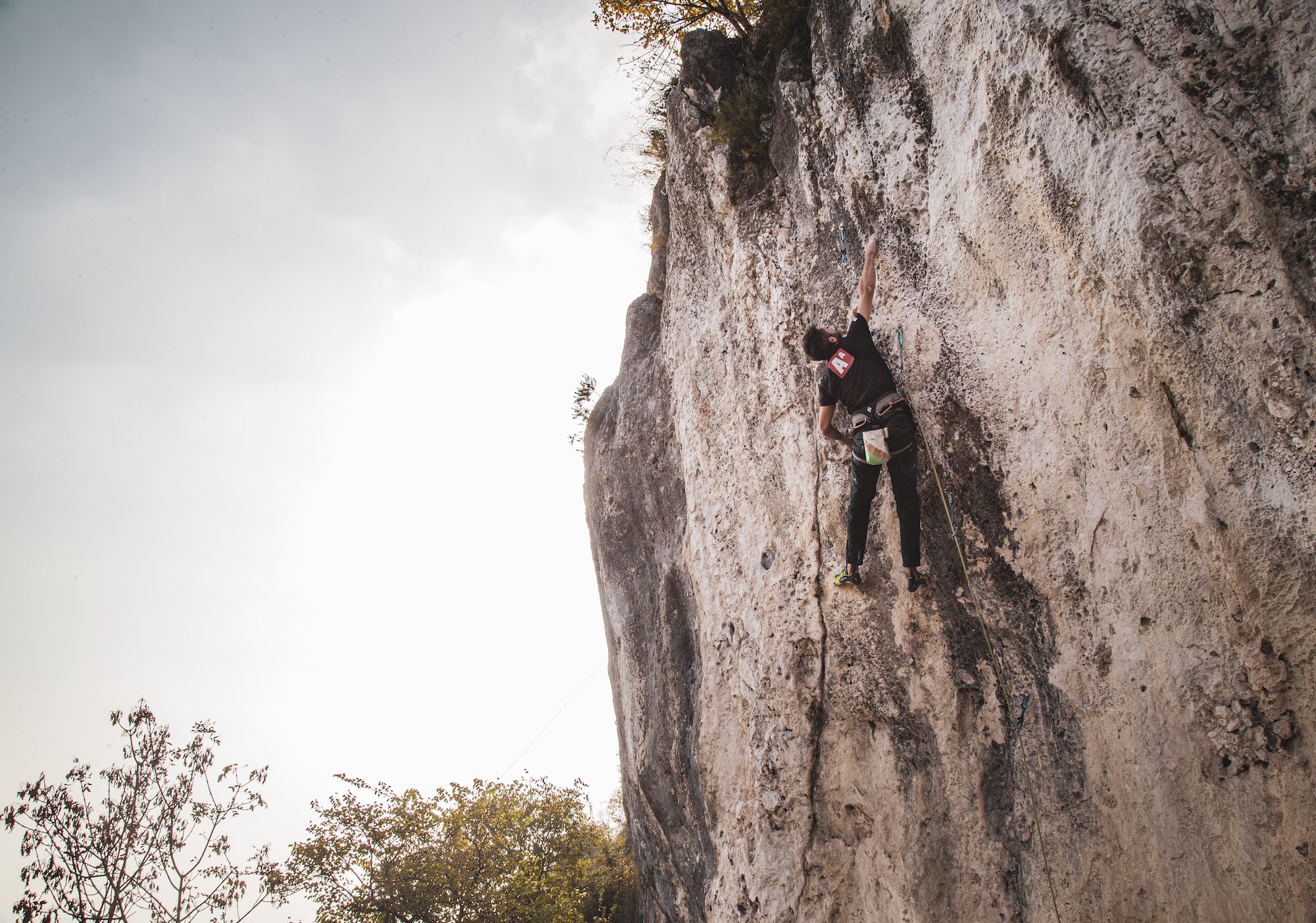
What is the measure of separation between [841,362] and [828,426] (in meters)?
0.60

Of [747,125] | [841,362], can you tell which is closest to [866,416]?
[841,362]

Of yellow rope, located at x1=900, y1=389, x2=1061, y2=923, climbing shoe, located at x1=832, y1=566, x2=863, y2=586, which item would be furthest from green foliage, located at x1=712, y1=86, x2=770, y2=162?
climbing shoe, located at x1=832, y1=566, x2=863, y2=586

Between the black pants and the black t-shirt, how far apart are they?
218mm

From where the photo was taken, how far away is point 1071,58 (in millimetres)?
3721

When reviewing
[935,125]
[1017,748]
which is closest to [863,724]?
[1017,748]

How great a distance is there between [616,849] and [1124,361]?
19222mm

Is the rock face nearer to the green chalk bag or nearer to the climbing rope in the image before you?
the climbing rope

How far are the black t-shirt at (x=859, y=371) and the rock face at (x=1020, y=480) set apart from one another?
0.37m

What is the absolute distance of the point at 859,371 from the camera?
15.3 feet

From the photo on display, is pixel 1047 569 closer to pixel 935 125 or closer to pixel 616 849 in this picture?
pixel 935 125

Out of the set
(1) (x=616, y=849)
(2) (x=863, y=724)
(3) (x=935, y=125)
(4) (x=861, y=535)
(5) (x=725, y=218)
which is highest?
(5) (x=725, y=218)

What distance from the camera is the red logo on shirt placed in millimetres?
4699

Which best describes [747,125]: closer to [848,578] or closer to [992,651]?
[848,578]

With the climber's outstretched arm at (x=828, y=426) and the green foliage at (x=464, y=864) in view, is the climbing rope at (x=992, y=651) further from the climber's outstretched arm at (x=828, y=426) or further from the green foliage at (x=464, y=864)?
the green foliage at (x=464, y=864)
